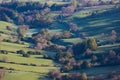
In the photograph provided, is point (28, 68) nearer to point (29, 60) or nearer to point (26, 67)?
point (26, 67)

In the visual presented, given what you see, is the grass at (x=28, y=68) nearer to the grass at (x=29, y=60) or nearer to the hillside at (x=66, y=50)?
the hillside at (x=66, y=50)

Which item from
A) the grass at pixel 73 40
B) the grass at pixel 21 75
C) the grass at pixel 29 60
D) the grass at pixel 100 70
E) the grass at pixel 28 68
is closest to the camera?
the grass at pixel 21 75

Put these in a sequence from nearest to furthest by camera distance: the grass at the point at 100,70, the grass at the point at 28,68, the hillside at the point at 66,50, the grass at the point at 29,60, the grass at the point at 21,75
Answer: the grass at the point at 21,75 → the grass at the point at 100,70 → the hillside at the point at 66,50 → the grass at the point at 28,68 → the grass at the point at 29,60

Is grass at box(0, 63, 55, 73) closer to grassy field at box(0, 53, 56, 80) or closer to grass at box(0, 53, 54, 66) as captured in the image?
grassy field at box(0, 53, 56, 80)

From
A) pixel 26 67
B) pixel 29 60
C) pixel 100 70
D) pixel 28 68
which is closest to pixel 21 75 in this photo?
pixel 28 68

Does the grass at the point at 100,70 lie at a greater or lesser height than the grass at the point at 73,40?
greater

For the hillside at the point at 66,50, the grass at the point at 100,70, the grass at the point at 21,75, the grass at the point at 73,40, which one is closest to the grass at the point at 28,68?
the hillside at the point at 66,50

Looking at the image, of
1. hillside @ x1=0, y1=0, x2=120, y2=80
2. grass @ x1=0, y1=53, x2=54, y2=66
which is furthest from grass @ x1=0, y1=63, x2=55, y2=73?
grass @ x1=0, y1=53, x2=54, y2=66

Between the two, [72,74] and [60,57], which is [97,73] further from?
[60,57]

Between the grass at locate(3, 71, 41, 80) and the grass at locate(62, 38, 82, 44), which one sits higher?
the grass at locate(3, 71, 41, 80)

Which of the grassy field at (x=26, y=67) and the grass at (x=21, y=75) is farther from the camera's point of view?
the grassy field at (x=26, y=67)

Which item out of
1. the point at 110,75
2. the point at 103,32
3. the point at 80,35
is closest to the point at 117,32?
the point at 103,32
